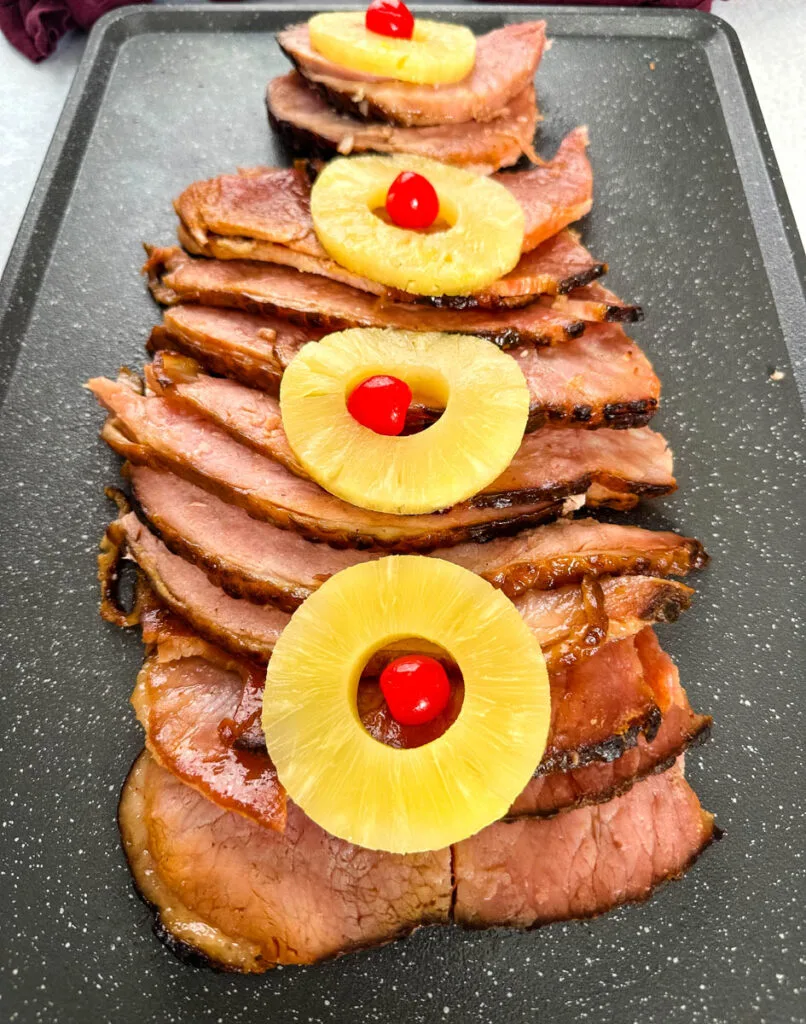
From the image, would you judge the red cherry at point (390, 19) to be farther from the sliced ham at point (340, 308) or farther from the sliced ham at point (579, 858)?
the sliced ham at point (579, 858)

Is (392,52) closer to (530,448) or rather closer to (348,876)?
(530,448)

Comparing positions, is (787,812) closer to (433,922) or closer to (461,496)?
(433,922)

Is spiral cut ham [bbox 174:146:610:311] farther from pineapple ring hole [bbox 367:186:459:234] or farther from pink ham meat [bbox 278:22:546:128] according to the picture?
pink ham meat [bbox 278:22:546:128]

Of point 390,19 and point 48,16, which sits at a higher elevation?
point 390,19

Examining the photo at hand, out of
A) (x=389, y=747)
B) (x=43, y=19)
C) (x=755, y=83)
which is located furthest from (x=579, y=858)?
(x=43, y=19)

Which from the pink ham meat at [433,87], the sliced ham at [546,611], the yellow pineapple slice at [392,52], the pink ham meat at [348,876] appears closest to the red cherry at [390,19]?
the yellow pineapple slice at [392,52]

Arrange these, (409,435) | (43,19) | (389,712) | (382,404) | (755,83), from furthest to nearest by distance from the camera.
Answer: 1. (755,83)
2. (43,19)
3. (409,435)
4. (382,404)
5. (389,712)
